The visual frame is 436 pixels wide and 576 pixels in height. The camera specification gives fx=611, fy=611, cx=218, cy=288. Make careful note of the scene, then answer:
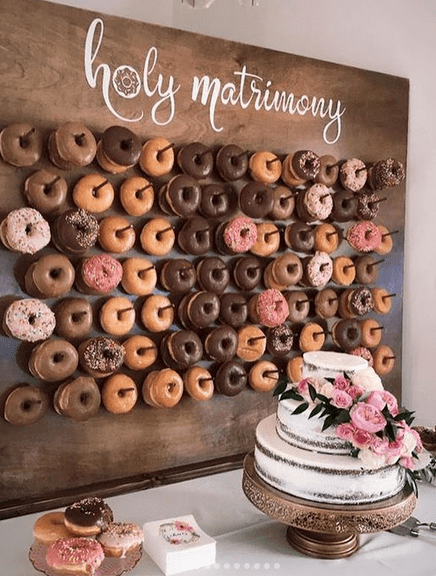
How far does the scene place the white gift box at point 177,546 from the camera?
51.1 inches

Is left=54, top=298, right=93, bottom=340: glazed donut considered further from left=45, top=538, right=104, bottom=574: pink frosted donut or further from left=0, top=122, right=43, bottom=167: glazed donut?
left=45, top=538, right=104, bottom=574: pink frosted donut

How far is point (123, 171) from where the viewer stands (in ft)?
5.64

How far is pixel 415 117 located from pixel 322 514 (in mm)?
1676

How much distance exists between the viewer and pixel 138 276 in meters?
1.72

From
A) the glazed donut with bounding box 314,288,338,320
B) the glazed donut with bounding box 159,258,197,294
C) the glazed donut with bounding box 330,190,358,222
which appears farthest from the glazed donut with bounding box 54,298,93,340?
the glazed donut with bounding box 330,190,358,222

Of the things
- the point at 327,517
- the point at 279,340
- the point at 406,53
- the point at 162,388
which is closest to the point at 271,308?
the point at 279,340

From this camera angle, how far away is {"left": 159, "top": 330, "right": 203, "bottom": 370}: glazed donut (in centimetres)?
177

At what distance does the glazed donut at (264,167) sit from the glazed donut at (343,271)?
0.38 m

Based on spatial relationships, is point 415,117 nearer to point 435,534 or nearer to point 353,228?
point 353,228

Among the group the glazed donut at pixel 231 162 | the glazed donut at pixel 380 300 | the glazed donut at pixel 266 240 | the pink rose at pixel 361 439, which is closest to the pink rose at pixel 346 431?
the pink rose at pixel 361 439

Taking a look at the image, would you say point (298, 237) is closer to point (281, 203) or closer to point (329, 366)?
point (281, 203)

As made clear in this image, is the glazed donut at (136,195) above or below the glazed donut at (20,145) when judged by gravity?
below

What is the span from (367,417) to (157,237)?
79 cm

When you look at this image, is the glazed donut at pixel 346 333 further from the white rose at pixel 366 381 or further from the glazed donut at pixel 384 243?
the white rose at pixel 366 381
